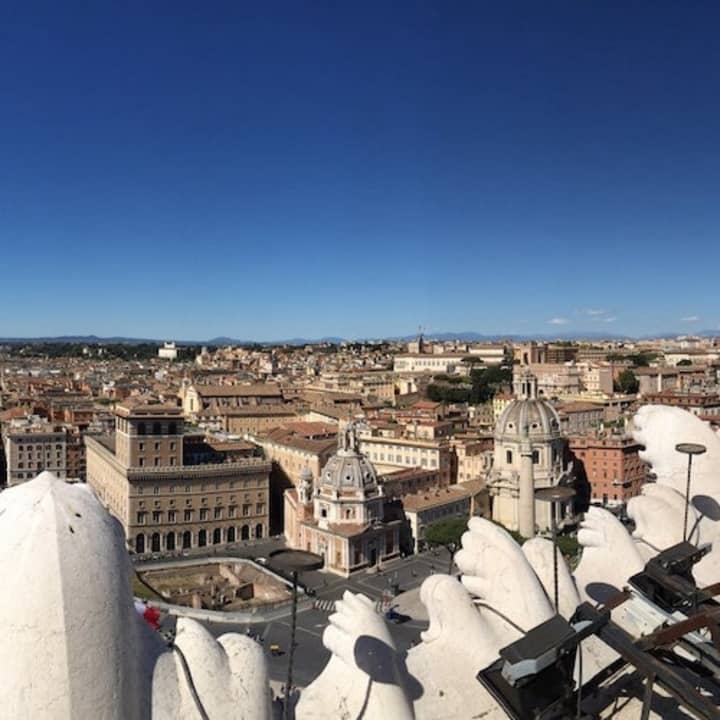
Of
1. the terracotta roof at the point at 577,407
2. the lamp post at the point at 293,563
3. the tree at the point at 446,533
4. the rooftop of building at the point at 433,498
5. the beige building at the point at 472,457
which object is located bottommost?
the tree at the point at 446,533

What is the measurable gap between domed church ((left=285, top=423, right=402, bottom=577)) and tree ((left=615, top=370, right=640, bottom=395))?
200 ft

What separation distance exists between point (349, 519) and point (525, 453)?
1151 centimetres

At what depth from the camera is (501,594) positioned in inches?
235

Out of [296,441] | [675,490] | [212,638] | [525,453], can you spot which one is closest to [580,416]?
[525,453]

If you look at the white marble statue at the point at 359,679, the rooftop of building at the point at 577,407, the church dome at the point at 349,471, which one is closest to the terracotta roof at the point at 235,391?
the rooftop of building at the point at 577,407

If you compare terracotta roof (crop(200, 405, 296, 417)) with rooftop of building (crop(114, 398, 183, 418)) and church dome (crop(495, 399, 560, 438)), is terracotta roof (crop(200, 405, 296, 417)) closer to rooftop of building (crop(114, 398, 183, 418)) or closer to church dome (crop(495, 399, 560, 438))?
rooftop of building (crop(114, 398, 183, 418))

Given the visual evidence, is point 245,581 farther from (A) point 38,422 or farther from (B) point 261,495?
(A) point 38,422

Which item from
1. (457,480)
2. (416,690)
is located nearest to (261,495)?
(457,480)

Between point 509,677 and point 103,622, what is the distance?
2085 millimetres

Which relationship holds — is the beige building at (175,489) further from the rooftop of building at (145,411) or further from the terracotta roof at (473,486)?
the terracotta roof at (473,486)

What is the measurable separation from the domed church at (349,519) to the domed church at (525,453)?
28.0 feet

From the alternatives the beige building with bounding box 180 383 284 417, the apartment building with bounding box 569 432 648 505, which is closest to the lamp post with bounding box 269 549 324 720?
the apartment building with bounding box 569 432 648 505

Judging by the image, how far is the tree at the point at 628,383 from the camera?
9156 cm

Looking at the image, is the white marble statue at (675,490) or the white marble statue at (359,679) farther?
the white marble statue at (675,490)
